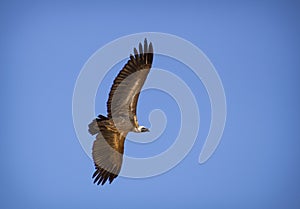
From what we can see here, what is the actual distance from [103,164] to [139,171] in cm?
83

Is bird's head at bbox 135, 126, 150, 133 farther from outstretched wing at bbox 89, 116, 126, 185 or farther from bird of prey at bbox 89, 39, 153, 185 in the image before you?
outstretched wing at bbox 89, 116, 126, 185

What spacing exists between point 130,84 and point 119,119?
494mm

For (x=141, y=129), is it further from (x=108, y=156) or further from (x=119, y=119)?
(x=108, y=156)

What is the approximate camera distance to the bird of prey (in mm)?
5516

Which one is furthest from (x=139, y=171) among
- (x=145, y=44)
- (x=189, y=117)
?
(x=145, y=44)

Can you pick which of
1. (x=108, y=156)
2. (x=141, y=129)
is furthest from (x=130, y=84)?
(x=108, y=156)

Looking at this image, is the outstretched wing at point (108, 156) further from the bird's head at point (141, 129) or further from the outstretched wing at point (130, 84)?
the outstretched wing at point (130, 84)

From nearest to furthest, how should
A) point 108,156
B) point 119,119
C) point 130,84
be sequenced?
point 130,84, point 119,119, point 108,156

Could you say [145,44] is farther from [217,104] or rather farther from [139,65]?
[217,104]

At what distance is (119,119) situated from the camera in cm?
583

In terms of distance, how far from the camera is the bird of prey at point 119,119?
5516 mm

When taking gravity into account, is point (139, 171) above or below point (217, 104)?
below

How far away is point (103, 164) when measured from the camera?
600 cm

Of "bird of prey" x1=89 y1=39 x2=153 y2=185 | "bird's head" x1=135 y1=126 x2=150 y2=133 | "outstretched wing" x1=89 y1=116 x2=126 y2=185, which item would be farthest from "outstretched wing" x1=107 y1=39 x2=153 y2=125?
"outstretched wing" x1=89 y1=116 x2=126 y2=185
